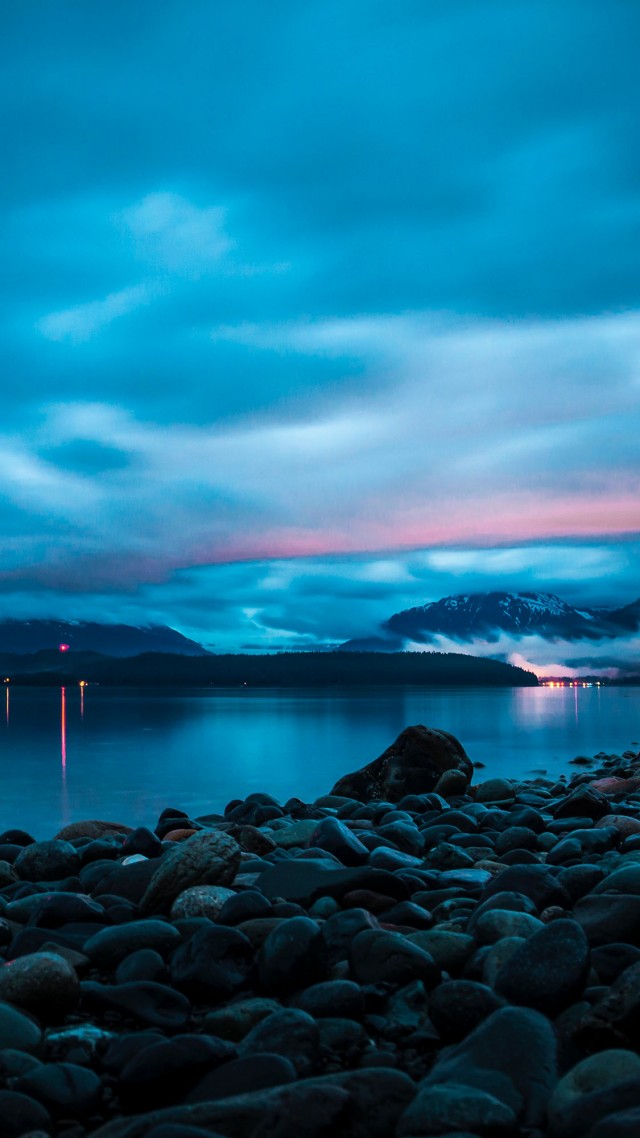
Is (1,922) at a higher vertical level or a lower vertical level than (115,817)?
higher

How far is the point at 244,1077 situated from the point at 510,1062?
3.24 feet

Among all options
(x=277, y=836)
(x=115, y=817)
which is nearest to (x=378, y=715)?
(x=115, y=817)

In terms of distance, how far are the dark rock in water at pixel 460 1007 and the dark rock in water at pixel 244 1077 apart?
764mm

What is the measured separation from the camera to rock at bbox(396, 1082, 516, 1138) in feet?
10.2

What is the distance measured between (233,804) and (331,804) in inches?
64.9

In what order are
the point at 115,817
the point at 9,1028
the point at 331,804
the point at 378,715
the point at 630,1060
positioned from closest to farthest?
the point at 630,1060 < the point at 9,1028 < the point at 331,804 < the point at 115,817 < the point at 378,715

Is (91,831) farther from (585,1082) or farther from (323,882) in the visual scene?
(585,1082)

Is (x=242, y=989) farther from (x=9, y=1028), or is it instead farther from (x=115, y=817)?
(x=115, y=817)

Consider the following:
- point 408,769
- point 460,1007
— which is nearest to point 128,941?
point 460,1007

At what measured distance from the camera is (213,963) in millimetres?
4805

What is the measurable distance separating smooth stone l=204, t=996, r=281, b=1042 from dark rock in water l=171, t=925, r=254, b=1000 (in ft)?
0.84

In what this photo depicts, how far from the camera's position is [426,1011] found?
4.36 metres

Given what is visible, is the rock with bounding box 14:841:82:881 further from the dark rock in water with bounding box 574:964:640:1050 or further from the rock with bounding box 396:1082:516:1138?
the rock with bounding box 396:1082:516:1138

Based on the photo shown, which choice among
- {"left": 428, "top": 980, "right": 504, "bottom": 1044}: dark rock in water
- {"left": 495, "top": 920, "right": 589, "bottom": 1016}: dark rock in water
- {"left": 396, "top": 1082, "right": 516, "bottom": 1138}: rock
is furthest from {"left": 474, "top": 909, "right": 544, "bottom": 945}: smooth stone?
{"left": 396, "top": 1082, "right": 516, "bottom": 1138}: rock
